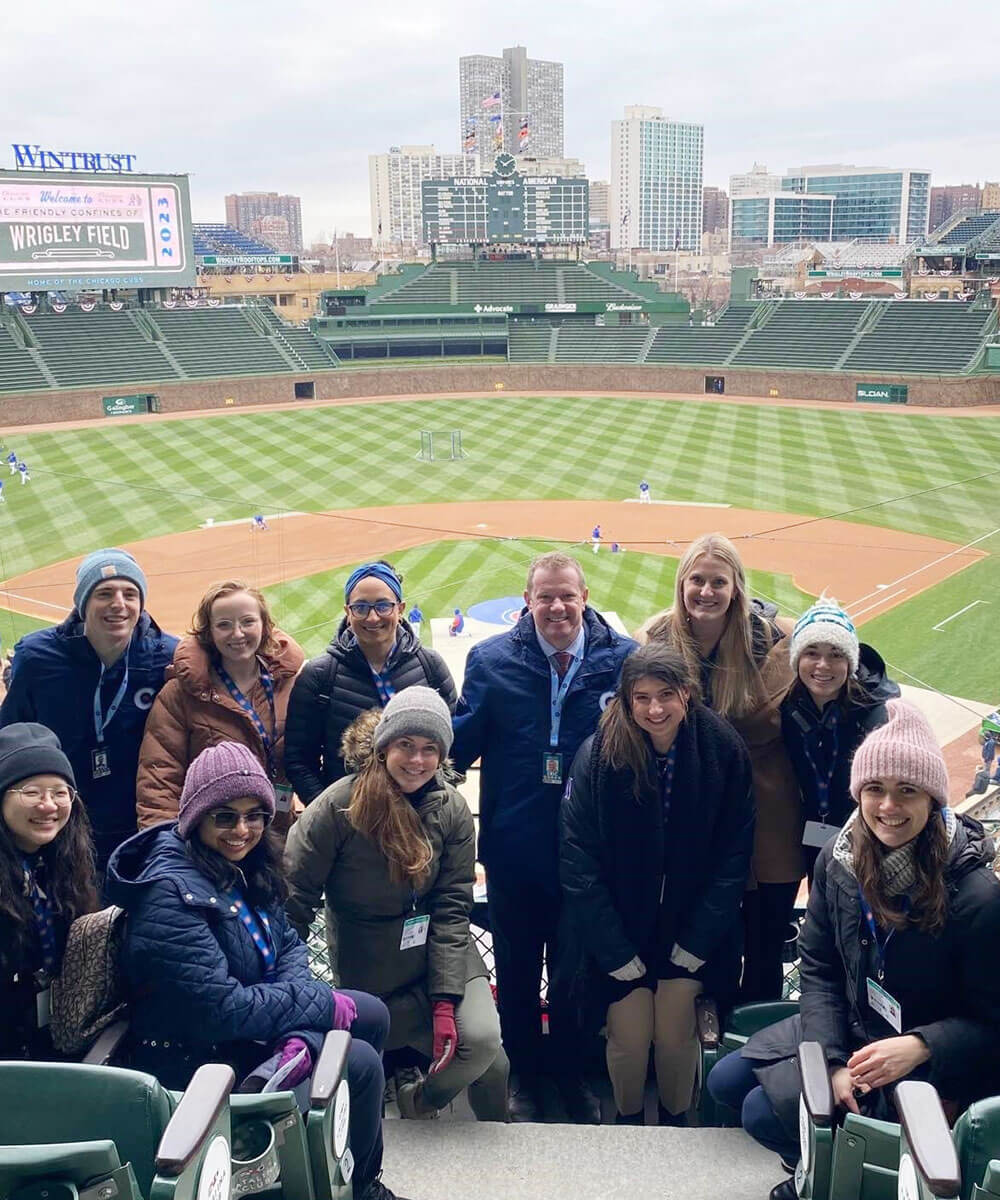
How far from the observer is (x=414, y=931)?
4500 millimetres

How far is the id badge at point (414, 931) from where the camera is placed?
449 centimetres

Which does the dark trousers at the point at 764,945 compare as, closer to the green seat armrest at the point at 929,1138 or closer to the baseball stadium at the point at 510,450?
the baseball stadium at the point at 510,450

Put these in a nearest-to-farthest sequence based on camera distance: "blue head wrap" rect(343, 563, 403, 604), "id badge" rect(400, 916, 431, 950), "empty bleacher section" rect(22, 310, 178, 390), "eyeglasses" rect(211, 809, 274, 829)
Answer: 1. "eyeglasses" rect(211, 809, 274, 829)
2. "id badge" rect(400, 916, 431, 950)
3. "blue head wrap" rect(343, 563, 403, 604)
4. "empty bleacher section" rect(22, 310, 178, 390)

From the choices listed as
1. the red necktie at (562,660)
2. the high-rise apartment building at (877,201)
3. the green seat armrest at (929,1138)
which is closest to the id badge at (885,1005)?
the green seat armrest at (929,1138)

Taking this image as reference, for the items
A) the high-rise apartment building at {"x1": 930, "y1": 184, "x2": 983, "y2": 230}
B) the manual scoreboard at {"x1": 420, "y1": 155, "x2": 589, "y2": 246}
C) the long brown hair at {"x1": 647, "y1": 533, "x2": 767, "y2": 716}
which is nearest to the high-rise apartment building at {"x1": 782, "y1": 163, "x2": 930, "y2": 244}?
the high-rise apartment building at {"x1": 930, "y1": 184, "x2": 983, "y2": 230}

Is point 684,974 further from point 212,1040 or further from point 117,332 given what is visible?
point 117,332

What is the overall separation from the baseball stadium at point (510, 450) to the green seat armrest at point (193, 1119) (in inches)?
2.3

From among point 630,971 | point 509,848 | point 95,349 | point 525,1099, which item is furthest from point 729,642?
point 95,349

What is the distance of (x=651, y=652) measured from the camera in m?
4.45

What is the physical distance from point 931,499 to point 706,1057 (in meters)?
8.55

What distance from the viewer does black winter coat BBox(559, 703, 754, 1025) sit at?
4516 mm

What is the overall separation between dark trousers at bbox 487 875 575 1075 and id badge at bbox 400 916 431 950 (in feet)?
2.24

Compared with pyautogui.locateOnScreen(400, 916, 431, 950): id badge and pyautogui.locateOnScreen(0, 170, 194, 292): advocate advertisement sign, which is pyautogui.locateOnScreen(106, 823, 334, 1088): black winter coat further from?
pyautogui.locateOnScreen(0, 170, 194, 292): advocate advertisement sign

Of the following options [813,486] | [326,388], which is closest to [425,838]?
[813,486]
